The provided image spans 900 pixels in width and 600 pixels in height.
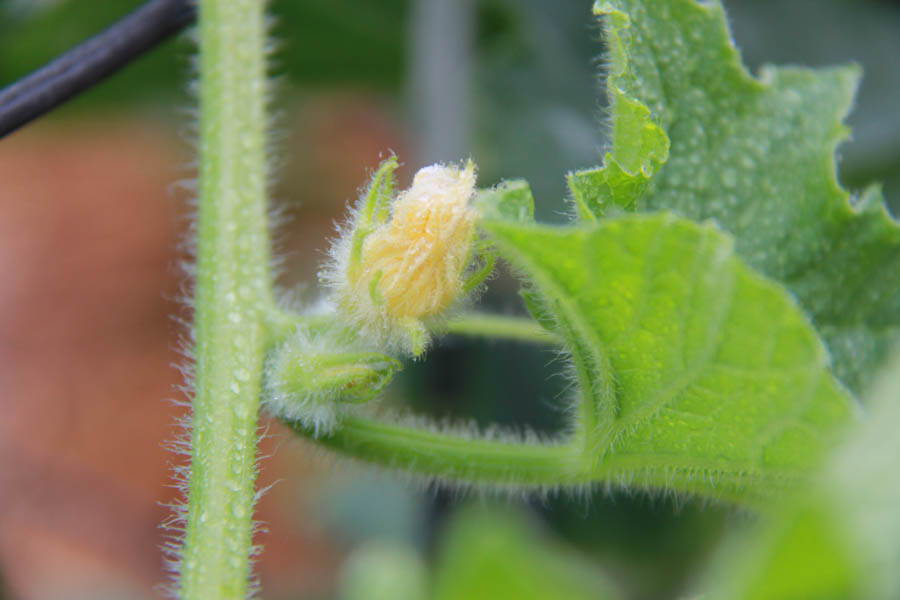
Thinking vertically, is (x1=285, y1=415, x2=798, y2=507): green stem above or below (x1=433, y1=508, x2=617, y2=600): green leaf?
above

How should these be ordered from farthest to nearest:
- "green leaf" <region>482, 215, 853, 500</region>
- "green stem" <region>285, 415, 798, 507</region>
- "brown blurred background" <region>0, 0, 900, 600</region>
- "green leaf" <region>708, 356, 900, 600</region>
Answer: "brown blurred background" <region>0, 0, 900, 600</region> → "green stem" <region>285, 415, 798, 507</region> → "green leaf" <region>482, 215, 853, 500</region> → "green leaf" <region>708, 356, 900, 600</region>

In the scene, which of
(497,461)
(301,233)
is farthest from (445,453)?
(301,233)

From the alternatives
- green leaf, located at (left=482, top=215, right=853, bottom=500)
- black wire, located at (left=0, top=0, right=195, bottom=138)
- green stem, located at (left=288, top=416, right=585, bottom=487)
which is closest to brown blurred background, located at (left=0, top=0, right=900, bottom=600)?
green stem, located at (left=288, top=416, right=585, bottom=487)

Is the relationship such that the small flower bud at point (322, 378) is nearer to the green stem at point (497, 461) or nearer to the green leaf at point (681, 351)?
the green stem at point (497, 461)

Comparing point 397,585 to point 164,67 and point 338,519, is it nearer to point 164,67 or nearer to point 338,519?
point 164,67

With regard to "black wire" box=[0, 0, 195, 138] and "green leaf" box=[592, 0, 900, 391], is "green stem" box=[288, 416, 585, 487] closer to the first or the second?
"green leaf" box=[592, 0, 900, 391]

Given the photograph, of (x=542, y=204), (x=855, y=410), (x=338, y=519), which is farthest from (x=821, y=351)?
(x=338, y=519)
